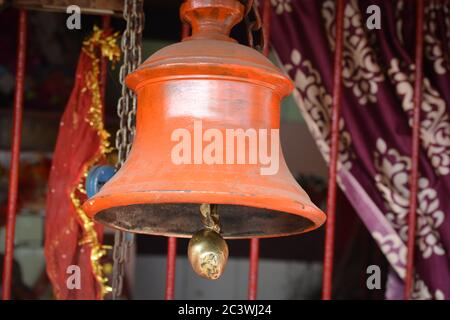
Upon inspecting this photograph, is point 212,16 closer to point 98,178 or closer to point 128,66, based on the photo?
point 128,66

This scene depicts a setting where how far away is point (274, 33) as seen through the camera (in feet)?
7.54

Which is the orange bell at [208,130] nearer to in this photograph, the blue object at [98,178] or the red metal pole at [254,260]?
the blue object at [98,178]

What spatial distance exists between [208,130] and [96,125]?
107 centimetres

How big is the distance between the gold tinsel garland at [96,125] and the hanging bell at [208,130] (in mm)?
874

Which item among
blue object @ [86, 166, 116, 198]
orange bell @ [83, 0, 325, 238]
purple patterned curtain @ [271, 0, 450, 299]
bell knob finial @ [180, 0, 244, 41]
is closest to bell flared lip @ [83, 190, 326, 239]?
orange bell @ [83, 0, 325, 238]

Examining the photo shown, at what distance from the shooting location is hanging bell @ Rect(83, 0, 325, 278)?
1126 mm

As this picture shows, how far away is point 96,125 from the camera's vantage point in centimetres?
220

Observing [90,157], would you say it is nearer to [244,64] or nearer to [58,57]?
[244,64]

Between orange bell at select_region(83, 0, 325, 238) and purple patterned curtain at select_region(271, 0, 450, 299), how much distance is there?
99 cm

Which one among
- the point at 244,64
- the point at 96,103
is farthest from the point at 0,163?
the point at 244,64

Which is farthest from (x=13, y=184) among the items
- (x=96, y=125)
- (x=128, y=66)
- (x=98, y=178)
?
(x=128, y=66)

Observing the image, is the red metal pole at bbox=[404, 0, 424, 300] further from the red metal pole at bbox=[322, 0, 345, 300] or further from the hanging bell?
the hanging bell

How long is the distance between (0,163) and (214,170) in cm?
271
